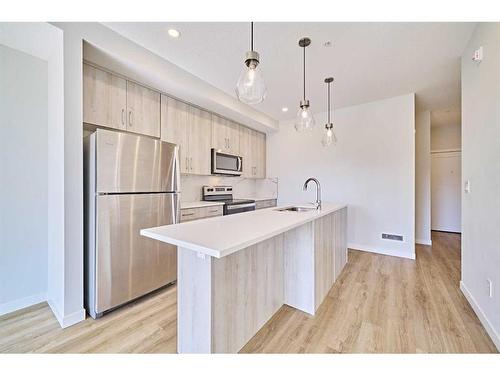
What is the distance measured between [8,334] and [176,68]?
2.80m

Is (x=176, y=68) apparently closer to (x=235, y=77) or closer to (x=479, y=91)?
(x=235, y=77)

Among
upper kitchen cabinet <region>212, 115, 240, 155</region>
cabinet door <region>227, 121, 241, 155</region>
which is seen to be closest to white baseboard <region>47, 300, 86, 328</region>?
upper kitchen cabinet <region>212, 115, 240, 155</region>

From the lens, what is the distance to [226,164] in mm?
3752

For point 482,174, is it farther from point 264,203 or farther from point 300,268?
point 264,203

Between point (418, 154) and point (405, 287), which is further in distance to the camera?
point (418, 154)

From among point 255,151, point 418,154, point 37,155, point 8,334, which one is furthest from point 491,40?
point 8,334

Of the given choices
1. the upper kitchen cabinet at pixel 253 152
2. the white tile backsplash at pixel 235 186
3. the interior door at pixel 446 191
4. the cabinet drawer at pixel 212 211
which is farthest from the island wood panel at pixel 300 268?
the interior door at pixel 446 191

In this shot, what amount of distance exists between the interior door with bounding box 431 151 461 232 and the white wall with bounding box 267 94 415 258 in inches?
114

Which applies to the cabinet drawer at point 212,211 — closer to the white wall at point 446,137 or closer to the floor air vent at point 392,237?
the floor air vent at point 392,237

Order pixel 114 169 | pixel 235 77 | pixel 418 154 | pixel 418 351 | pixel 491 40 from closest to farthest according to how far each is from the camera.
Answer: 1. pixel 418 351
2. pixel 491 40
3. pixel 114 169
4. pixel 235 77
5. pixel 418 154

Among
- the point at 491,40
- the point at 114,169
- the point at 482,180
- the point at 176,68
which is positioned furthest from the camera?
the point at 176,68

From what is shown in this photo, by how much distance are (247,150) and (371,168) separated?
7.30ft

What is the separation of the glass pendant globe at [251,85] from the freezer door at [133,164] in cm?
118

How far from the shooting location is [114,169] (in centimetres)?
194
